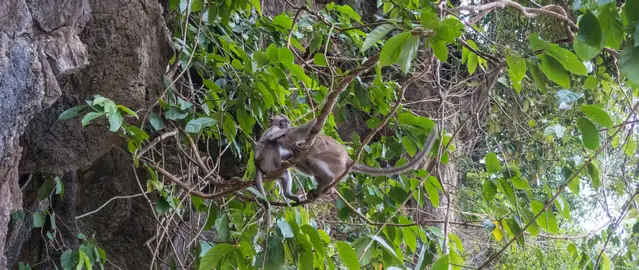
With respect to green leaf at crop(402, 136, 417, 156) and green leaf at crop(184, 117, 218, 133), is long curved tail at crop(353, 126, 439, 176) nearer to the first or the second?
green leaf at crop(402, 136, 417, 156)

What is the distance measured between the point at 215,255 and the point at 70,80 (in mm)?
1764

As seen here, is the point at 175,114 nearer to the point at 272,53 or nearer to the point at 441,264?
the point at 272,53

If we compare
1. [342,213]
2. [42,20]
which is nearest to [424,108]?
[342,213]

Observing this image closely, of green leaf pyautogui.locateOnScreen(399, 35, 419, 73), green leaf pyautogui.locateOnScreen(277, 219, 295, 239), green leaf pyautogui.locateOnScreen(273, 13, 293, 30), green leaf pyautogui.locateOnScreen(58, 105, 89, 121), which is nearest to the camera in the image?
green leaf pyautogui.locateOnScreen(399, 35, 419, 73)

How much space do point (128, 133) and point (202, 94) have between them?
1025mm

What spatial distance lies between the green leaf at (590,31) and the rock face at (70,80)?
2.35m

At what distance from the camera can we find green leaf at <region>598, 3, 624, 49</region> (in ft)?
6.10

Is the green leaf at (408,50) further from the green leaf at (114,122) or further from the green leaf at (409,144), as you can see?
the green leaf at (409,144)

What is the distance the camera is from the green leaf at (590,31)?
1828mm

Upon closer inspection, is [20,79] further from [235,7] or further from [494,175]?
[494,175]

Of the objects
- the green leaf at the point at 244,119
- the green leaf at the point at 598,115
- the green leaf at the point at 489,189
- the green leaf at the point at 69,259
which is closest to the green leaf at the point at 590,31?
the green leaf at the point at 598,115

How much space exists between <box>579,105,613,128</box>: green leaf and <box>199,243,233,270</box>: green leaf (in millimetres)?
1781

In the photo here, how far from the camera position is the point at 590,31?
6.02 ft

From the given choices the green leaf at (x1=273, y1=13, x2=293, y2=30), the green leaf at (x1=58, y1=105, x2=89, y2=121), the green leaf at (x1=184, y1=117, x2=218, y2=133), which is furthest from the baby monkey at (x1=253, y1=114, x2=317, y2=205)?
the green leaf at (x1=58, y1=105, x2=89, y2=121)
